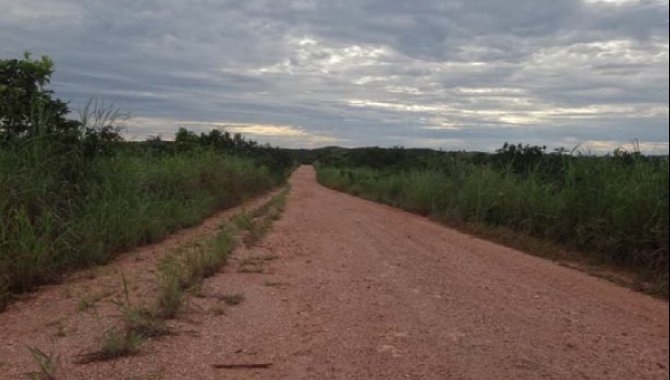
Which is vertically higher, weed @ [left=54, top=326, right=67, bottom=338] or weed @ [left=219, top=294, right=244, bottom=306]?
weed @ [left=219, top=294, right=244, bottom=306]

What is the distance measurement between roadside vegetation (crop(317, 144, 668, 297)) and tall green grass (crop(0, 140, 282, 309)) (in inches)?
269

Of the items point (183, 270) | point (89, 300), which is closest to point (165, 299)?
point (89, 300)

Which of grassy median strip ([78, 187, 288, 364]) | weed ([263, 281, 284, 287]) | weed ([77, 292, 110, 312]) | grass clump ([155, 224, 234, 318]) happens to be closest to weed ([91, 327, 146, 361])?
grassy median strip ([78, 187, 288, 364])

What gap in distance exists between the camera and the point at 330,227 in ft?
52.7

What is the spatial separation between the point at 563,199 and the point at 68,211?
839 cm

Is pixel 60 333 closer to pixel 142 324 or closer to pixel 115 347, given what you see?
pixel 142 324

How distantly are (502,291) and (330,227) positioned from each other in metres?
8.14

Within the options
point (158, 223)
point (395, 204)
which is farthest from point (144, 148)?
point (395, 204)

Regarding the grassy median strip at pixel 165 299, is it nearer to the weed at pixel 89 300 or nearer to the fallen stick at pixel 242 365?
the weed at pixel 89 300

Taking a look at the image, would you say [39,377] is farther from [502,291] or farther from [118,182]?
[118,182]

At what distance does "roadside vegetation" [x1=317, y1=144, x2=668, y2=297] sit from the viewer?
9164mm

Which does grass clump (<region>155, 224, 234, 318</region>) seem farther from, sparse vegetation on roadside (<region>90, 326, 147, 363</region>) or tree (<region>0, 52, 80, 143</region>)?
tree (<region>0, 52, 80, 143</region>)

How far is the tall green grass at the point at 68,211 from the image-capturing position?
812 cm

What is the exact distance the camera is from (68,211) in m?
9.88
